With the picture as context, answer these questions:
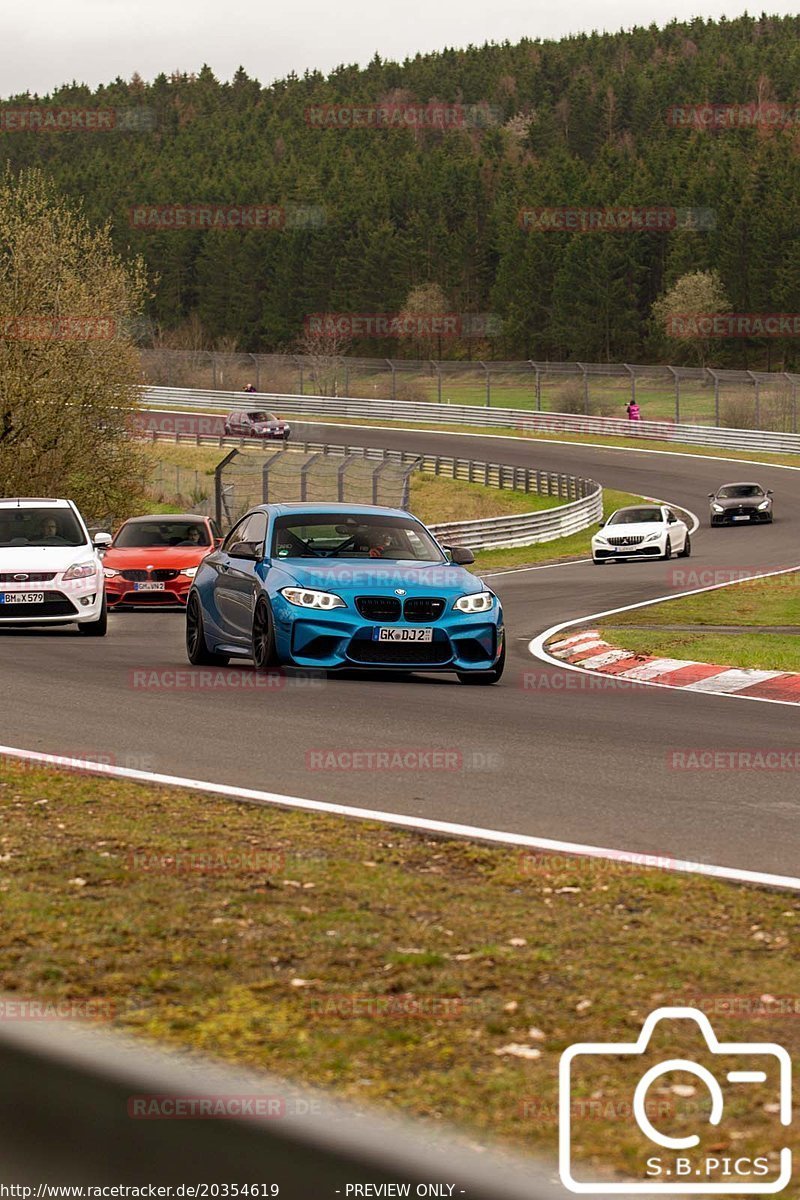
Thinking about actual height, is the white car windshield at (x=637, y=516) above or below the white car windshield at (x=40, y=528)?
below

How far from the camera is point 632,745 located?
9984 millimetres

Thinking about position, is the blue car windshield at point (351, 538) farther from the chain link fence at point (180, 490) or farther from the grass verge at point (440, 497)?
the chain link fence at point (180, 490)

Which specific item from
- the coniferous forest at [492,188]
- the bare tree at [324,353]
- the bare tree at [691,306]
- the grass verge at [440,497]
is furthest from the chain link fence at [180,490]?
the bare tree at [691,306]

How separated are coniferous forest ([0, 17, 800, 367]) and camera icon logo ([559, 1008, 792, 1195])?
106381 mm

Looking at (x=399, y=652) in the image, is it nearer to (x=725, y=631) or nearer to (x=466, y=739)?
(x=466, y=739)

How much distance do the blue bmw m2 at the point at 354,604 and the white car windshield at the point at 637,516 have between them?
868 inches

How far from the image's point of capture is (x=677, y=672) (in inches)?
607

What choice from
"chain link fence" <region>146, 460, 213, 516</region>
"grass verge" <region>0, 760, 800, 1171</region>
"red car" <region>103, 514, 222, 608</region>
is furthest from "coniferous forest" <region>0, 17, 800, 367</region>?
"grass verge" <region>0, 760, 800, 1171</region>

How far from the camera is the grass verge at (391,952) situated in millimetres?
3754

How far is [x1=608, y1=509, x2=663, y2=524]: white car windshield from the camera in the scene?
3641cm

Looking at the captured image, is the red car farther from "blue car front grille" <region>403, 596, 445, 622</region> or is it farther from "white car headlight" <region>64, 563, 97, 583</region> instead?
"blue car front grille" <region>403, 596, 445, 622</region>

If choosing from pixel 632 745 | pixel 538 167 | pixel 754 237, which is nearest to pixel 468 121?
pixel 538 167

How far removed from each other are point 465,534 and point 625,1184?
36226mm

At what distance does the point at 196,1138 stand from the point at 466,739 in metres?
7.18
